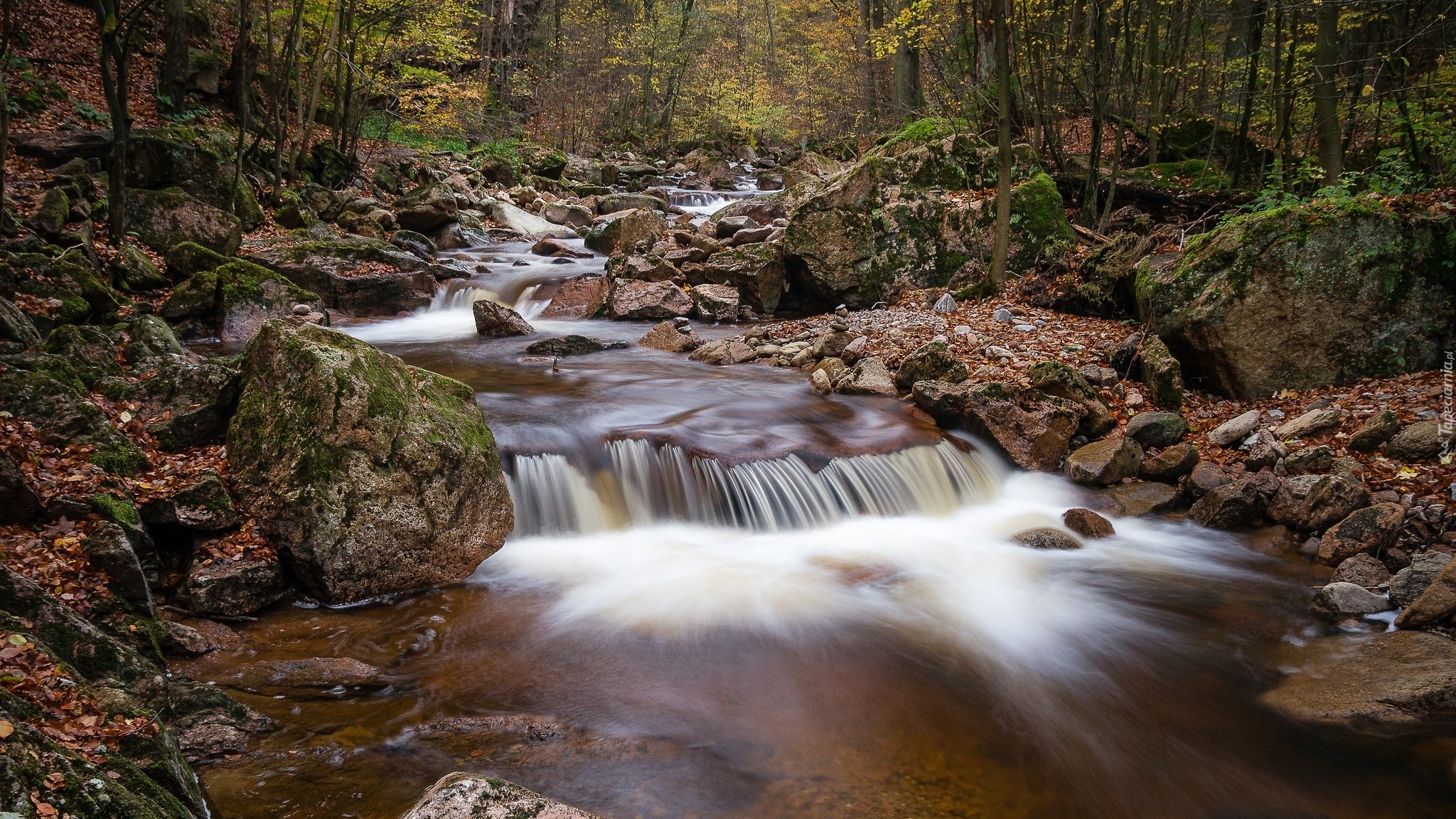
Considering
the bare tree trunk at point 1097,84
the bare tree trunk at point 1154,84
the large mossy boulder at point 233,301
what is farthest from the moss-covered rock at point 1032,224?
the large mossy boulder at point 233,301

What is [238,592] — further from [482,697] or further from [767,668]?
[767,668]

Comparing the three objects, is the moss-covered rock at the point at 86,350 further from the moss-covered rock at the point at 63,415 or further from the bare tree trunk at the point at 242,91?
the bare tree trunk at the point at 242,91

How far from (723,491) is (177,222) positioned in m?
9.92

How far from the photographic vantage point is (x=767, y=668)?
5109mm

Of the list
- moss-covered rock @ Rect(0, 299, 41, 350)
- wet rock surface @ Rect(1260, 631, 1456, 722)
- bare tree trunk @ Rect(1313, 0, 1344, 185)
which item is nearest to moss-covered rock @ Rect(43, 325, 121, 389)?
moss-covered rock @ Rect(0, 299, 41, 350)

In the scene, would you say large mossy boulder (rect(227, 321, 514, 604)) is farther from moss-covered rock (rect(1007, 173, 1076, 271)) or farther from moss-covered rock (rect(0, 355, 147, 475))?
moss-covered rock (rect(1007, 173, 1076, 271))

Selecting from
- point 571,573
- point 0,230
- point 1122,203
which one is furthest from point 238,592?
point 1122,203

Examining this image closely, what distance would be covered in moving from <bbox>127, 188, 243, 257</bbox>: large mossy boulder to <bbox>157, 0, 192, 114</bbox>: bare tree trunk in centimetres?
529

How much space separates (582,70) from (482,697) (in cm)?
3291

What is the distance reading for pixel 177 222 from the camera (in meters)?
11.8

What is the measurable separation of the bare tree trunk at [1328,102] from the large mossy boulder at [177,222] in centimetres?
1571

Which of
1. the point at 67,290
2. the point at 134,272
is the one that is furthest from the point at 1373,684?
the point at 134,272

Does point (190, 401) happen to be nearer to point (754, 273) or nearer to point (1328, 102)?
point (754, 273)

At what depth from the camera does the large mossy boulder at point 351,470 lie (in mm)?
5203
